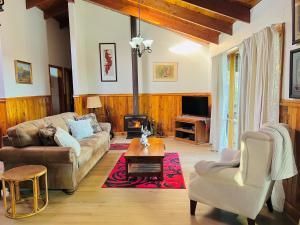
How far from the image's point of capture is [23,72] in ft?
17.2

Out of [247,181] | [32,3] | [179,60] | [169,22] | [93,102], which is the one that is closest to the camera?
[247,181]

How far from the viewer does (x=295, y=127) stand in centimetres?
237

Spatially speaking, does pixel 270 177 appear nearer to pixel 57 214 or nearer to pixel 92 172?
pixel 57 214

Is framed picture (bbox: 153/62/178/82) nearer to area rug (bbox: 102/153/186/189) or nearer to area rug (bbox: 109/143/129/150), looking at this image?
area rug (bbox: 109/143/129/150)

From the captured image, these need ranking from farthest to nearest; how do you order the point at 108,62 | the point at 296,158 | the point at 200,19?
1. the point at 108,62
2. the point at 200,19
3. the point at 296,158

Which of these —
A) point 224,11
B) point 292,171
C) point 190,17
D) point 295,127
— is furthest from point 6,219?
point 190,17

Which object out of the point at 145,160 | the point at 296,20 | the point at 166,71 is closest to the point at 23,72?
the point at 166,71

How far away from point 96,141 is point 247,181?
2701mm

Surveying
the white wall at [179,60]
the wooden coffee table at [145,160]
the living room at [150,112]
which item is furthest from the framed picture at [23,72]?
the wooden coffee table at [145,160]

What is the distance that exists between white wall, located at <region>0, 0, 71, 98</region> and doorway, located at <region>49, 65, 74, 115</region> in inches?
12.7

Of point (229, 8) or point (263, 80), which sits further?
point (229, 8)

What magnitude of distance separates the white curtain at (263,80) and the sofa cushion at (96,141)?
2.40 m

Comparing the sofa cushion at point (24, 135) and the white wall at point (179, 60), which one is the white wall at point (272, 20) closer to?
the white wall at point (179, 60)

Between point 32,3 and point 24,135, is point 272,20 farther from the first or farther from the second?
point 32,3
